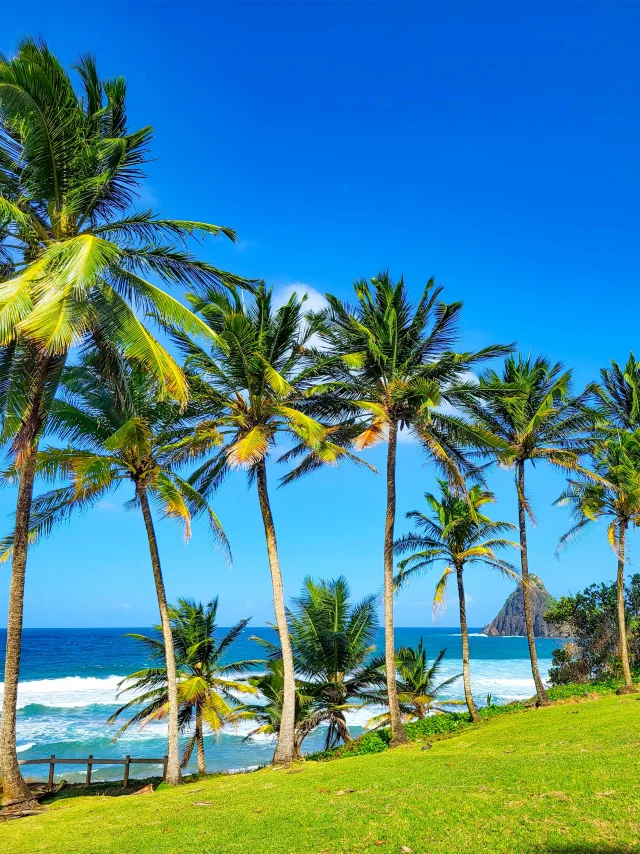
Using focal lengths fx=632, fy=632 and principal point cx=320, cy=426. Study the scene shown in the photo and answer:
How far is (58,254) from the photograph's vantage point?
10.2m

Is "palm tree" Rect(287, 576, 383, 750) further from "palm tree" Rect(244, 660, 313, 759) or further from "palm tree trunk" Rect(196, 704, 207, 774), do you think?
"palm tree trunk" Rect(196, 704, 207, 774)

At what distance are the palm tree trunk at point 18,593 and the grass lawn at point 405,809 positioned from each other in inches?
35.8

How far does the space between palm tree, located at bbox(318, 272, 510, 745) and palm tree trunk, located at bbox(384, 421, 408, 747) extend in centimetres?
3

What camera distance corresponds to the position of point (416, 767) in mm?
10898

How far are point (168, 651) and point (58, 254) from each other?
9.30 metres

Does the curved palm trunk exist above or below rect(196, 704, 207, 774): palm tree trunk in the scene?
above

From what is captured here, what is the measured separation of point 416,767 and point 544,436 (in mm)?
12080

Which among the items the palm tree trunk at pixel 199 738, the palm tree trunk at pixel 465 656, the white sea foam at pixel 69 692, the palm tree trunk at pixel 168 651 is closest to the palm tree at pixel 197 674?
the palm tree trunk at pixel 199 738

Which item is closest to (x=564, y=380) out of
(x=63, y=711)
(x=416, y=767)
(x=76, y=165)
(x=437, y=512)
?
(x=437, y=512)

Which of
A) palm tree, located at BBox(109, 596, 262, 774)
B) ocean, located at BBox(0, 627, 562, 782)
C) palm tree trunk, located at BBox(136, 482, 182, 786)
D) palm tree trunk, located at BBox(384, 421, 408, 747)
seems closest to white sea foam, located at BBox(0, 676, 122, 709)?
ocean, located at BBox(0, 627, 562, 782)

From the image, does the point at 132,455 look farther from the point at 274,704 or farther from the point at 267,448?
the point at 274,704

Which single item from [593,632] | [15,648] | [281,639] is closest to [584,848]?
[15,648]

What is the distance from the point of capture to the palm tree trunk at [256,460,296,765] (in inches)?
582

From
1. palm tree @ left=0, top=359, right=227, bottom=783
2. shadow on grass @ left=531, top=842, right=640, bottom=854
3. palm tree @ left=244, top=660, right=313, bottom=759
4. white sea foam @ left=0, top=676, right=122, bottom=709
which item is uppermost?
palm tree @ left=0, top=359, right=227, bottom=783
